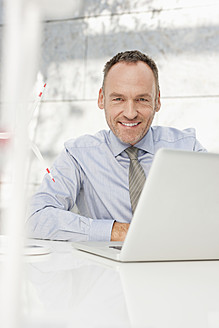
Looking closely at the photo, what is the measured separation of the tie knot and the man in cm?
1

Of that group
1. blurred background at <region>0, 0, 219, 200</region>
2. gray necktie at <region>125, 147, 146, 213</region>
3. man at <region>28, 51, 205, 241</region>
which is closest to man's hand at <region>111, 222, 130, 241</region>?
man at <region>28, 51, 205, 241</region>

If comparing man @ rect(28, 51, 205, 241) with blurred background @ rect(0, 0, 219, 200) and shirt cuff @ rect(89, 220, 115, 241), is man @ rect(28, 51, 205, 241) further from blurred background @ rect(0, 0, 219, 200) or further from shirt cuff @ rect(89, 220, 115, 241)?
blurred background @ rect(0, 0, 219, 200)

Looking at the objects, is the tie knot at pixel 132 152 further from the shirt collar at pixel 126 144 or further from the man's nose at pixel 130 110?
the man's nose at pixel 130 110

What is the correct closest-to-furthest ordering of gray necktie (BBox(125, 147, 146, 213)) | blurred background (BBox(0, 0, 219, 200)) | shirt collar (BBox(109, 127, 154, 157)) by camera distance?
gray necktie (BBox(125, 147, 146, 213))
shirt collar (BBox(109, 127, 154, 157))
blurred background (BBox(0, 0, 219, 200))

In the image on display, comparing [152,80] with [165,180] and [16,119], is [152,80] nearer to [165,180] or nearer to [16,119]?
[165,180]

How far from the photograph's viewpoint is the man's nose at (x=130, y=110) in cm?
192

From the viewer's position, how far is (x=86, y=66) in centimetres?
304

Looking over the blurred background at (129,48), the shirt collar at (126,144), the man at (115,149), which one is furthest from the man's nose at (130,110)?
the blurred background at (129,48)

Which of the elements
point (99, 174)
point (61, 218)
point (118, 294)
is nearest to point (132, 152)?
point (99, 174)

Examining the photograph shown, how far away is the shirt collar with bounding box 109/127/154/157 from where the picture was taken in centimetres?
183

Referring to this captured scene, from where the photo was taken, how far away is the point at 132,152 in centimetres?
183

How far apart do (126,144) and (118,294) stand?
134 cm

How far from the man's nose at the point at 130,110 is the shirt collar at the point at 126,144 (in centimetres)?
10

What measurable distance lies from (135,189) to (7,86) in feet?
5.04
